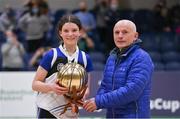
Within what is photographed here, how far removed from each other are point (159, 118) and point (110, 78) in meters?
4.70

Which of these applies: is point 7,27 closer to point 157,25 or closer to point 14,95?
point 14,95

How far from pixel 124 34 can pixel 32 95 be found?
4413mm

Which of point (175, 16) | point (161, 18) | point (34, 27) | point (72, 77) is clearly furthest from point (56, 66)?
point (175, 16)

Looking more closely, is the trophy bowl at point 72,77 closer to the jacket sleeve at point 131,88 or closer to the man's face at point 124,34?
the jacket sleeve at point 131,88

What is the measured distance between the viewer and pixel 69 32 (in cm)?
356

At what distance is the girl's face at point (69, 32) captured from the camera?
3.56 m

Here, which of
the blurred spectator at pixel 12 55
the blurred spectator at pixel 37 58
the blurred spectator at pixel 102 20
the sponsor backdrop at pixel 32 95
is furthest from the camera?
the blurred spectator at pixel 102 20

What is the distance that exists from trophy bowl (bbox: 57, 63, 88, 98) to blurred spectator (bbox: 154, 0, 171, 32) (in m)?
7.98

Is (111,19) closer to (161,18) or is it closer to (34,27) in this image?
(161,18)

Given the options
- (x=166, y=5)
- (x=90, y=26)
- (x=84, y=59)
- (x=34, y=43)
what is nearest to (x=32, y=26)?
(x=34, y=43)

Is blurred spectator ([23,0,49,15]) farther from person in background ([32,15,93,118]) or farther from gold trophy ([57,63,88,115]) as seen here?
gold trophy ([57,63,88,115])

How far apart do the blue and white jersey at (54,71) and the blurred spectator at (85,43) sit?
19.7ft

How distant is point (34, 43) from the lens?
984 cm

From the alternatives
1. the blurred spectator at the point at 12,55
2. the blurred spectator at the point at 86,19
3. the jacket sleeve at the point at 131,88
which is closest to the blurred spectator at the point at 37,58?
the blurred spectator at the point at 12,55
